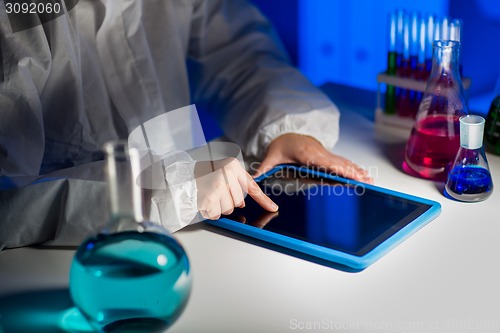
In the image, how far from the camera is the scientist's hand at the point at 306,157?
1.16m

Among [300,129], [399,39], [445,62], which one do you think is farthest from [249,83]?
[445,62]

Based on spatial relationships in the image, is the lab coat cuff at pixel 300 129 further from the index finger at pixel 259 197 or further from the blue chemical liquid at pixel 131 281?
the blue chemical liquid at pixel 131 281

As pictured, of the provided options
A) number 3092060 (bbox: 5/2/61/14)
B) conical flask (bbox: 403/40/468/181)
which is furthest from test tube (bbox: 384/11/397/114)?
number 3092060 (bbox: 5/2/61/14)

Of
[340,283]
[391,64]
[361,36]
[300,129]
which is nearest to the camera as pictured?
[340,283]

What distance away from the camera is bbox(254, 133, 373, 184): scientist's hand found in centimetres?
116

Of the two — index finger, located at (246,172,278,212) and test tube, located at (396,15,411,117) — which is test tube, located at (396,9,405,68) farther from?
index finger, located at (246,172,278,212)

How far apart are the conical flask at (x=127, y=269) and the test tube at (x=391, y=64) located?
0.76 metres

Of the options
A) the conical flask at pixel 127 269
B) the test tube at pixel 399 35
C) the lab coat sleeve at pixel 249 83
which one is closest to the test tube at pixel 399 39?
the test tube at pixel 399 35

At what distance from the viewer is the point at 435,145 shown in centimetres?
114

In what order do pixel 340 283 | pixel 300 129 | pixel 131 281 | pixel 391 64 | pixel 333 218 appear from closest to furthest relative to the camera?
1. pixel 131 281
2. pixel 340 283
3. pixel 333 218
4. pixel 300 129
5. pixel 391 64

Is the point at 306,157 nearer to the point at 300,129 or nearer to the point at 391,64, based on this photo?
the point at 300,129

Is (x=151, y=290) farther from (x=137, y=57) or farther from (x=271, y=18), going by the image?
(x=271, y=18)

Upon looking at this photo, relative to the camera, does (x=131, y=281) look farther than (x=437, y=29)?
No

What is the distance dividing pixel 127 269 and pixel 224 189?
1.10 feet
